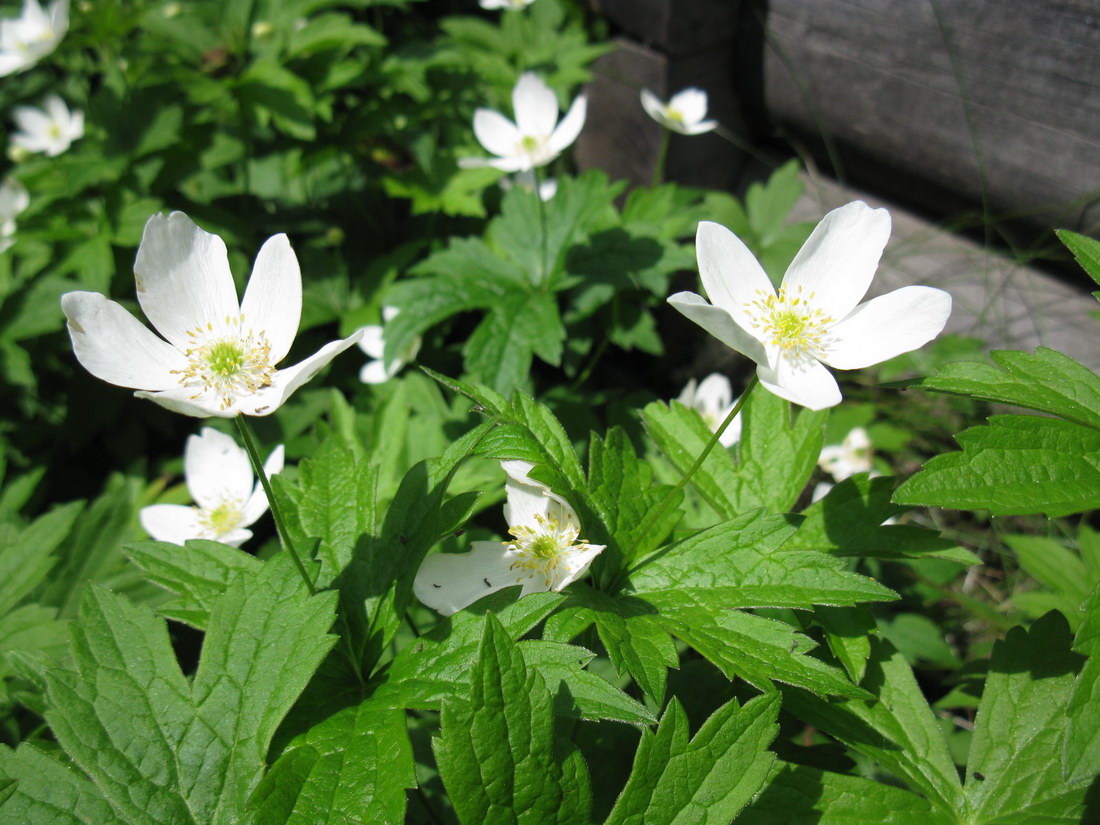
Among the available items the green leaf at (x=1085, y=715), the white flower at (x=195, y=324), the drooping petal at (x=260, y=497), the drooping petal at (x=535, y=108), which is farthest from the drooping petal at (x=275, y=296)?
the drooping petal at (x=535, y=108)

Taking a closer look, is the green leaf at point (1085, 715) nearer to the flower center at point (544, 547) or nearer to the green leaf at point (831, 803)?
the green leaf at point (831, 803)

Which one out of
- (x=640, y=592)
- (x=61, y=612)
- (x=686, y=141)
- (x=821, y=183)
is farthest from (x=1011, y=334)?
(x=61, y=612)

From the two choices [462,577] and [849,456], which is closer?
[462,577]

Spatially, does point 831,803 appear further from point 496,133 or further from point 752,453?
point 496,133

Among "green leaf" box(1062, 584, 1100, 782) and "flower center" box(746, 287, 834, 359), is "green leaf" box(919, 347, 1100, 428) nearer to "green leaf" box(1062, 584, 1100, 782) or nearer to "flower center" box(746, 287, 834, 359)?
"flower center" box(746, 287, 834, 359)

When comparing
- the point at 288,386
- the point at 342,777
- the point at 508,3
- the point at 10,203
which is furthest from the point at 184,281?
the point at 10,203
